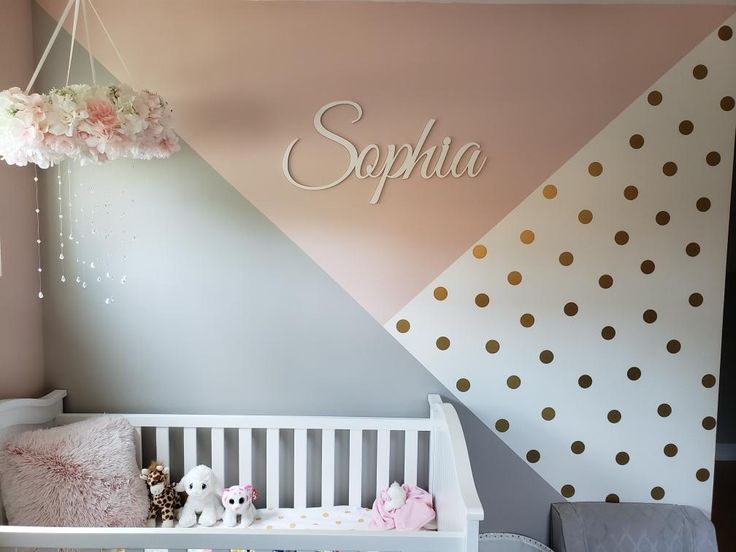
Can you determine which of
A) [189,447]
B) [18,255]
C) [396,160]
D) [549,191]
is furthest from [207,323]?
[549,191]

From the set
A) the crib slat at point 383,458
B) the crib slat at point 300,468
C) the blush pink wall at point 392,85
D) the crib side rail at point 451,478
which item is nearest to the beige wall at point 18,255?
the blush pink wall at point 392,85

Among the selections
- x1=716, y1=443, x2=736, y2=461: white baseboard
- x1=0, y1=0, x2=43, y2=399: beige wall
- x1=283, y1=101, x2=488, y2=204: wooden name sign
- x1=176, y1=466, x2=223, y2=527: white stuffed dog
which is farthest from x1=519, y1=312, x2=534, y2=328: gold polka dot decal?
x1=716, y1=443, x2=736, y2=461: white baseboard

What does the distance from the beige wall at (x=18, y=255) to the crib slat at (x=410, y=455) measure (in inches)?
56.0

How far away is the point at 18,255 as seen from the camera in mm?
1821

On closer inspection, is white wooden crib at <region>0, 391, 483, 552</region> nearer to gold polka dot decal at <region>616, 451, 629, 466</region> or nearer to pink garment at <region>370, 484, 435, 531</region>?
pink garment at <region>370, 484, 435, 531</region>

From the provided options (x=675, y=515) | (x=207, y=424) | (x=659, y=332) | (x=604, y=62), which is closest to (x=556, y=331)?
(x=659, y=332)

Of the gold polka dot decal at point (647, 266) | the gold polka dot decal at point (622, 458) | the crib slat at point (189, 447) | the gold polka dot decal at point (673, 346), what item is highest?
the gold polka dot decal at point (647, 266)

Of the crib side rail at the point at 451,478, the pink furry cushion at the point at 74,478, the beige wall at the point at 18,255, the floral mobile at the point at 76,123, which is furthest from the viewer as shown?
the beige wall at the point at 18,255

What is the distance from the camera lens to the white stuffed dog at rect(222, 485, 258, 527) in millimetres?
1805

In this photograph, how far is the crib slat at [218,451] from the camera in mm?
1930

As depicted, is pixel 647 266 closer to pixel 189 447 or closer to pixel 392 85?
pixel 392 85

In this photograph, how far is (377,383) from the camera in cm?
196

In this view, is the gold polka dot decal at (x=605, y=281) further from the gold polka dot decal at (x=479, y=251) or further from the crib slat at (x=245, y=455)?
the crib slat at (x=245, y=455)

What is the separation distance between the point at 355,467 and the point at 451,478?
55 centimetres
